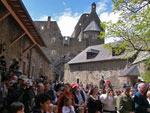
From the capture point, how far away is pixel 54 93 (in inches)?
282

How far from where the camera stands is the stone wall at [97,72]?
31.3 metres

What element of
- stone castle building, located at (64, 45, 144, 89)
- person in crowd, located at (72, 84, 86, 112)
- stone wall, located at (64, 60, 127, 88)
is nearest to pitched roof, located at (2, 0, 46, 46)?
person in crowd, located at (72, 84, 86, 112)

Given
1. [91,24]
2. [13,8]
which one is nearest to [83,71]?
[91,24]

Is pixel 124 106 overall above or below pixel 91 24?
below

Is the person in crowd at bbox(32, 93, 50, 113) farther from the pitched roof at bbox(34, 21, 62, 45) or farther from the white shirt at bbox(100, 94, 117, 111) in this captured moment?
the pitched roof at bbox(34, 21, 62, 45)

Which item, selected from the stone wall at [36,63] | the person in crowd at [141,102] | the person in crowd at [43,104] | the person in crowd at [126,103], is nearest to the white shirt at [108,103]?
the person in crowd at [126,103]

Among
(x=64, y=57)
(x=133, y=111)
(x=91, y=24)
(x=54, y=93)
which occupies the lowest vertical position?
(x=133, y=111)

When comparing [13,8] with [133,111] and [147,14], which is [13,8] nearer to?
[133,111]

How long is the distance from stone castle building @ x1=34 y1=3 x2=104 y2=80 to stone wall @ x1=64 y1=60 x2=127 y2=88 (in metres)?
9.08

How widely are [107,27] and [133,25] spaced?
5.24 ft

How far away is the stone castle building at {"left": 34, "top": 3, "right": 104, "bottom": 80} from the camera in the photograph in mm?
52234

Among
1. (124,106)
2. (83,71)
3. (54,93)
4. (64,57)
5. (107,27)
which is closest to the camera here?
(124,106)

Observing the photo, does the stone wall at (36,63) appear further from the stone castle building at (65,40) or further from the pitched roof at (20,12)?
the stone castle building at (65,40)

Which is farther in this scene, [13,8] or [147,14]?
[147,14]
